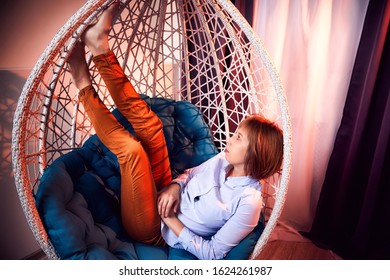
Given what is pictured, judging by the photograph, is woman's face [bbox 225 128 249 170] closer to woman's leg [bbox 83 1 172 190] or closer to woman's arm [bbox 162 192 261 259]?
woman's arm [bbox 162 192 261 259]

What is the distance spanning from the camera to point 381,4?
1.34m

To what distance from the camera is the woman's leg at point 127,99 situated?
90 centimetres

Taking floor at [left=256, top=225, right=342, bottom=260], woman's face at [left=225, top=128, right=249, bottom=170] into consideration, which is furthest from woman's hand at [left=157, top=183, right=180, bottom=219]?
floor at [left=256, top=225, right=342, bottom=260]

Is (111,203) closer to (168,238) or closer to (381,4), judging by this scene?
(168,238)

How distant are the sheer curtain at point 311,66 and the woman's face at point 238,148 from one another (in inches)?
32.2

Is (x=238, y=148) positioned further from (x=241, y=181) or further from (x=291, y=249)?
(x=291, y=249)

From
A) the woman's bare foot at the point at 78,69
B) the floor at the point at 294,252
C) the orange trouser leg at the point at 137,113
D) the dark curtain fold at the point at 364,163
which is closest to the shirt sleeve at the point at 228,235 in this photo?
the orange trouser leg at the point at 137,113

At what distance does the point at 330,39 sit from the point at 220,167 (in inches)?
→ 38.7

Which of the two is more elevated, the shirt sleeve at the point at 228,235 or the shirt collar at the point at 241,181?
the shirt collar at the point at 241,181

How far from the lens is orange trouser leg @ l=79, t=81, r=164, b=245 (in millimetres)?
936

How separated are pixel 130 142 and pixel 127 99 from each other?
0.15 meters

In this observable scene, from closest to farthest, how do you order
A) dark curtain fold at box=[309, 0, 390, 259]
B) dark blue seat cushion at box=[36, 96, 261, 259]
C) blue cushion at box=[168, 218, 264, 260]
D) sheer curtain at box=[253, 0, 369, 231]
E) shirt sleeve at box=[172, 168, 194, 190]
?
dark blue seat cushion at box=[36, 96, 261, 259] → blue cushion at box=[168, 218, 264, 260] → shirt sleeve at box=[172, 168, 194, 190] → dark curtain fold at box=[309, 0, 390, 259] → sheer curtain at box=[253, 0, 369, 231]

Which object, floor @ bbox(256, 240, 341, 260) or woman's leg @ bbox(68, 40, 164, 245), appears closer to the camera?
woman's leg @ bbox(68, 40, 164, 245)

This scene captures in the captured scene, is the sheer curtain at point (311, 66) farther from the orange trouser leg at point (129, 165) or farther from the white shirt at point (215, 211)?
the orange trouser leg at point (129, 165)
